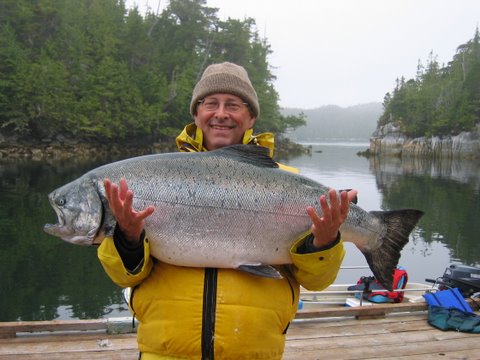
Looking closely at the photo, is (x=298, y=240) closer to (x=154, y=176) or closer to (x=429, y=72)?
(x=154, y=176)

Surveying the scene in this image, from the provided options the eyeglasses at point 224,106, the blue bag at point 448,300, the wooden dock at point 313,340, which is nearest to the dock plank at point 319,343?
the wooden dock at point 313,340

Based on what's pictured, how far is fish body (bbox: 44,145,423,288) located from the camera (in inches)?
103

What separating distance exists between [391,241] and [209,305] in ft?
A: 4.83

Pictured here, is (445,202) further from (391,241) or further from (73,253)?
(391,241)

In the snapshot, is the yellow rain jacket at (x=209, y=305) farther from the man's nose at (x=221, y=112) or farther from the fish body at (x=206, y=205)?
the man's nose at (x=221, y=112)

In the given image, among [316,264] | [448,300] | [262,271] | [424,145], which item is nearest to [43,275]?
[448,300]

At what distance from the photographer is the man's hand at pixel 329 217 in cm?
253

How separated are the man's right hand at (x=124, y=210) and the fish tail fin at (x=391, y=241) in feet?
5.46

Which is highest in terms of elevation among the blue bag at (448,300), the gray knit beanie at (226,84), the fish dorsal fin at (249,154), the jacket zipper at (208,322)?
the gray knit beanie at (226,84)

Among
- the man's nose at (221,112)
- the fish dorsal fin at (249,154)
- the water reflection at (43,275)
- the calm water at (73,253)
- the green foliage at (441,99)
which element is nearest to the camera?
the fish dorsal fin at (249,154)

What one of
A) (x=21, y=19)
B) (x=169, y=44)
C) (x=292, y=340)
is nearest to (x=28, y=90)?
(x=21, y=19)

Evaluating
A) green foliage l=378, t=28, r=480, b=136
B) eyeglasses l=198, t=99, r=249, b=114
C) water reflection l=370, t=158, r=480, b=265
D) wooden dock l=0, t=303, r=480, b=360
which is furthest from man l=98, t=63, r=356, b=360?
green foliage l=378, t=28, r=480, b=136

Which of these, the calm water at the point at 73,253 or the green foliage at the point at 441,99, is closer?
the calm water at the point at 73,253

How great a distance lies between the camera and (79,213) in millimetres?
2668
